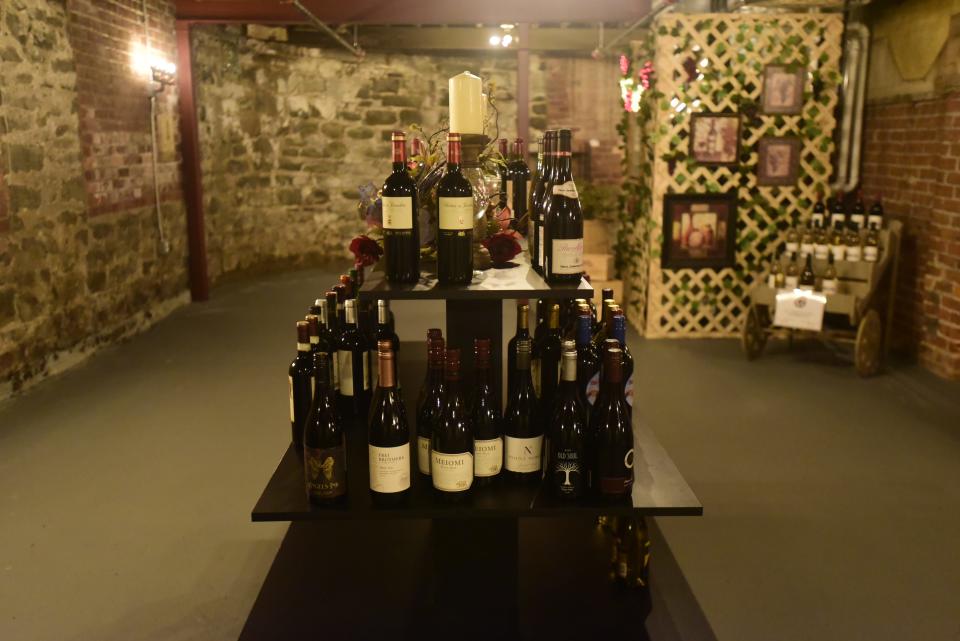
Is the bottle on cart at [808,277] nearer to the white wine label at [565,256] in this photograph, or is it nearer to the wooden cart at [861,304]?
the wooden cart at [861,304]

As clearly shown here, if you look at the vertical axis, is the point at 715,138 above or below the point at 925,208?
above

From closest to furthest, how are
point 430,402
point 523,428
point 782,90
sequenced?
1. point 430,402
2. point 523,428
3. point 782,90

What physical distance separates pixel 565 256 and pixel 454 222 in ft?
0.80

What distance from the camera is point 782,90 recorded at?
490 centimetres

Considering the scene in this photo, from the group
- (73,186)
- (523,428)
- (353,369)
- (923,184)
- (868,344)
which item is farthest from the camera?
(73,186)

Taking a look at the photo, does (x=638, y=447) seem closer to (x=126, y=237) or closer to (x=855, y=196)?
(x=855, y=196)

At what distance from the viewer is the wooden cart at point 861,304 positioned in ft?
14.3

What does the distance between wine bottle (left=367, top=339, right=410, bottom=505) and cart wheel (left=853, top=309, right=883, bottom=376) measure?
340 centimetres

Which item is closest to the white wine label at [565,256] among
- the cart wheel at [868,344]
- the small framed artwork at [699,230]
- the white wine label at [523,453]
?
the white wine label at [523,453]

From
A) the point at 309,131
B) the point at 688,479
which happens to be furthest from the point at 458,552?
the point at 309,131

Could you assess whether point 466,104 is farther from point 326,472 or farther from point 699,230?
point 699,230

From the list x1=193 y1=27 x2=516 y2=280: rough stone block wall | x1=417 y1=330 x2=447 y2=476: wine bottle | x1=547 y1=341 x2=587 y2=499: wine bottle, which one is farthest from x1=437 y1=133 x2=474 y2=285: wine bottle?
x1=193 y1=27 x2=516 y2=280: rough stone block wall

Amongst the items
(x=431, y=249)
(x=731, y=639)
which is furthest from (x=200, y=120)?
(x=731, y=639)

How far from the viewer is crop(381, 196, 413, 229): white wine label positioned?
170 centimetres
